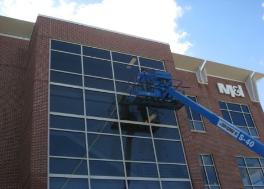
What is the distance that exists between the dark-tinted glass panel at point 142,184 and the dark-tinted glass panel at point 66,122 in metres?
2.97

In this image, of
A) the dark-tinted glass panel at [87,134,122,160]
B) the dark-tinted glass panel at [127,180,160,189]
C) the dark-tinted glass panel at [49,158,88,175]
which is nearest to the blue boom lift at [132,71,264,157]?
the dark-tinted glass panel at [87,134,122,160]

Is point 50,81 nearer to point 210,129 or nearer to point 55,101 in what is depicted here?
point 55,101

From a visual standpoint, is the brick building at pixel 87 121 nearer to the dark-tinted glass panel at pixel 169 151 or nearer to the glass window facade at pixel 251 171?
the dark-tinted glass panel at pixel 169 151

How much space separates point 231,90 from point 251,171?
5887mm

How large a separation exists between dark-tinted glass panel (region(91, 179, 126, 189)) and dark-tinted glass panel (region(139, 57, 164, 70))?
23.1 ft

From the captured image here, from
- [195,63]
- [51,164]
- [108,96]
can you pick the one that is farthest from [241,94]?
[51,164]

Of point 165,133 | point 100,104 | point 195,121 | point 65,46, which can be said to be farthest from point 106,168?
point 195,121

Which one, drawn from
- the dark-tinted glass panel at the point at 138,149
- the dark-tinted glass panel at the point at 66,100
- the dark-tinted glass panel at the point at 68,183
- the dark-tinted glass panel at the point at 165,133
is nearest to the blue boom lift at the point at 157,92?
the dark-tinted glass panel at the point at 165,133

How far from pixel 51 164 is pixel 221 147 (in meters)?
12.2

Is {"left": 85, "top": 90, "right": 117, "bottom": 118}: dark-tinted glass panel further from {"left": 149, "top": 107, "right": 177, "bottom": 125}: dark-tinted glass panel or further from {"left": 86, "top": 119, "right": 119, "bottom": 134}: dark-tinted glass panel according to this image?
{"left": 149, "top": 107, "right": 177, "bottom": 125}: dark-tinted glass panel

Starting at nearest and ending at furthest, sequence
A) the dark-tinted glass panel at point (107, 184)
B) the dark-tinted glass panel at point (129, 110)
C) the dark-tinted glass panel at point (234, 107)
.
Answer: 1. the dark-tinted glass panel at point (107, 184)
2. the dark-tinted glass panel at point (129, 110)
3. the dark-tinted glass panel at point (234, 107)

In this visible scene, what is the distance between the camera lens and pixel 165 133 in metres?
19.1

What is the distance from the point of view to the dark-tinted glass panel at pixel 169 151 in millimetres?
18125

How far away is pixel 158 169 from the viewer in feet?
57.5
